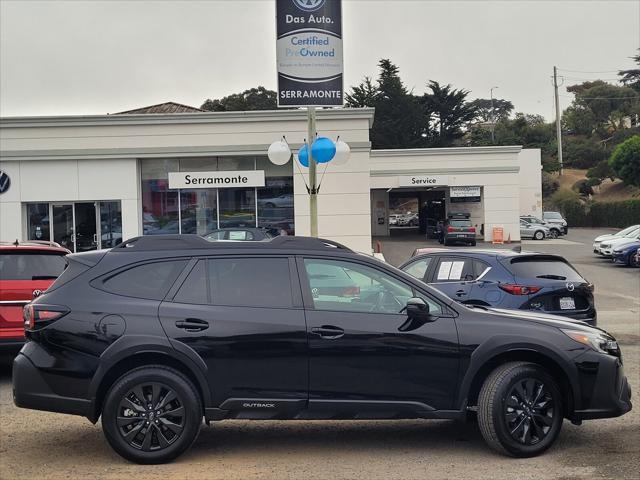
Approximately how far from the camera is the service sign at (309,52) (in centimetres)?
1367

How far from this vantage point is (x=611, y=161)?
56.7 meters

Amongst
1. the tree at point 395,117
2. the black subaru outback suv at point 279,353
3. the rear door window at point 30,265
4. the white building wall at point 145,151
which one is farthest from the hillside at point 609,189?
the black subaru outback suv at point 279,353

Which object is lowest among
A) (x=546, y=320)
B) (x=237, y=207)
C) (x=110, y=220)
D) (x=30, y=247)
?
(x=546, y=320)

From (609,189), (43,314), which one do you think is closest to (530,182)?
(609,189)

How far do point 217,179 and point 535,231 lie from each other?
28.8m

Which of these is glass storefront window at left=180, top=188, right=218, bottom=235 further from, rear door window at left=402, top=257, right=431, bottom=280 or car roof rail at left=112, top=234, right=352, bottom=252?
car roof rail at left=112, top=234, right=352, bottom=252

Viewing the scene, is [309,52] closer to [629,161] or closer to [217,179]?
[217,179]

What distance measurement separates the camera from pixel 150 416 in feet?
17.6

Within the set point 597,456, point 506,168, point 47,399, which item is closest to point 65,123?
point 47,399

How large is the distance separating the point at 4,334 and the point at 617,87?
10634cm

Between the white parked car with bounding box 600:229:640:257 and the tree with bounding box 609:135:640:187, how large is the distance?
27.2 metres

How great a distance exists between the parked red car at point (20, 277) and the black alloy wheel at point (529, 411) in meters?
5.40

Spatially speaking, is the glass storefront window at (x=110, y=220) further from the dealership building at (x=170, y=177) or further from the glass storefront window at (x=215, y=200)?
the glass storefront window at (x=215, y=200)

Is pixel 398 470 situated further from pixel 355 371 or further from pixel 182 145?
pixel 182 145
